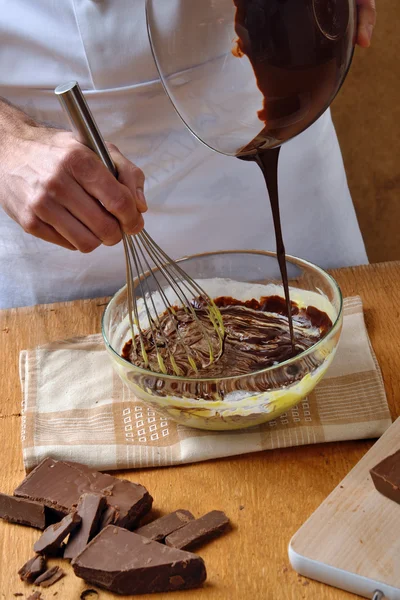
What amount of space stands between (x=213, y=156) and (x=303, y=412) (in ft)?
1.66

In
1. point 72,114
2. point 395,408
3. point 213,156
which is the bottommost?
point 395,408

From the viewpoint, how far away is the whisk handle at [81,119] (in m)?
0.83

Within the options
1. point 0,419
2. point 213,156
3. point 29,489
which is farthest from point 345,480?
point 213,156

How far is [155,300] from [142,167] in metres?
0.26

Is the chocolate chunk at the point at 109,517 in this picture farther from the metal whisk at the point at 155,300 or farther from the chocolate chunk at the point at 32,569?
the metal whisk at the point at 155,300

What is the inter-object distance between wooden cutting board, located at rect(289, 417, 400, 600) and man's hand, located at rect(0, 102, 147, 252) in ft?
1.29

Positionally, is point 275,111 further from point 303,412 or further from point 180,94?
point 303,412

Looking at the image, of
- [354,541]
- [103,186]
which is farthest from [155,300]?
[354,541]

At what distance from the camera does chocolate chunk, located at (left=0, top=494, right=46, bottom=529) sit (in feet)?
2.83

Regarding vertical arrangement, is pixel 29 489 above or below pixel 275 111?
below

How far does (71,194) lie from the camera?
0.93 m

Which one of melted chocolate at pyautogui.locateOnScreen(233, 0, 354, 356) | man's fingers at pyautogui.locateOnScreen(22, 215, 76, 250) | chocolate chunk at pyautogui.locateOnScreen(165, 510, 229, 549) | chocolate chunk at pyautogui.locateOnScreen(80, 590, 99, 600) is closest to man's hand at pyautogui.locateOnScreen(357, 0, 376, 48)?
melted chocolate at pyautogui.locateOnScreen(233, 0, 354, 356)

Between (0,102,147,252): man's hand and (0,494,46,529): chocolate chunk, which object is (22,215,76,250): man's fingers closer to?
(0,102,147,252): man's hand

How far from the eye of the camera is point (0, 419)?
1053mm
